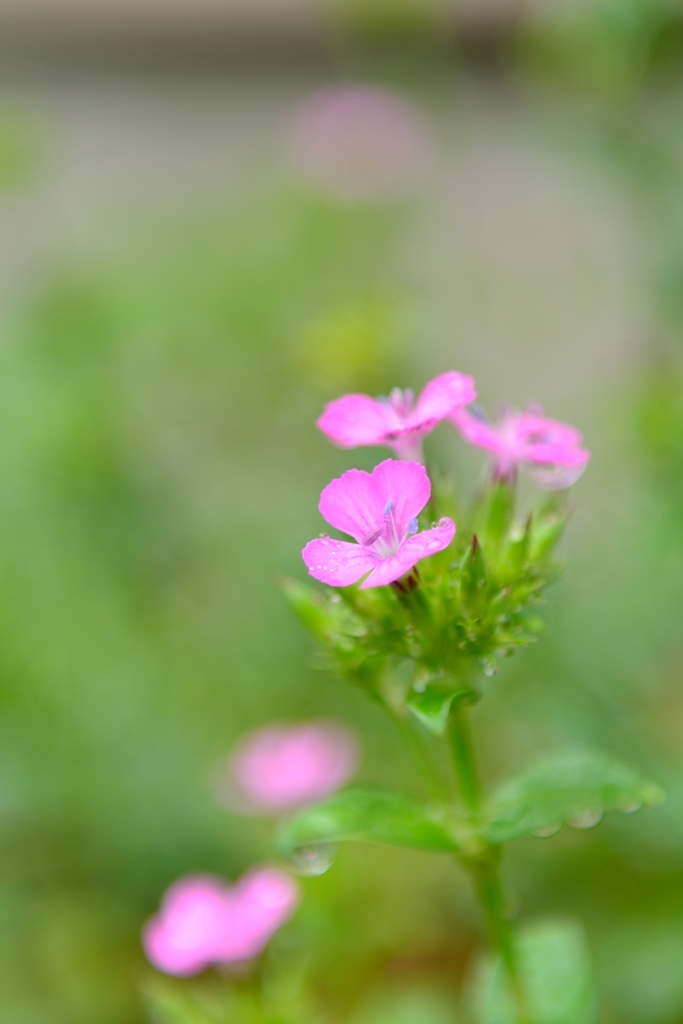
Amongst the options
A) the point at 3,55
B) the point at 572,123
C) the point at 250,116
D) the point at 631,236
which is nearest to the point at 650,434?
the point at 572,123

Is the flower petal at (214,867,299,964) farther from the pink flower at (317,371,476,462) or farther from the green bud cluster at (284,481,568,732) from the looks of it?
the pink flower at (317,371,476,462)

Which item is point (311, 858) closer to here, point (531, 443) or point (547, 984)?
point (547, 984)

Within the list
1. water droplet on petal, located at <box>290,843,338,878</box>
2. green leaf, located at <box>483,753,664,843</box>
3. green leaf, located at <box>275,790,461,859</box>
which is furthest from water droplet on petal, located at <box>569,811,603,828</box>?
water droplet on petal, located at <box>290,843,338,878</box>

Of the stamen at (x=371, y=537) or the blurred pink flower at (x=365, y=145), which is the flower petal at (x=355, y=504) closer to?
the stamen at (x=371, y=537)

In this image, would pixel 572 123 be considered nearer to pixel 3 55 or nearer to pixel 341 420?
pixel 341 420

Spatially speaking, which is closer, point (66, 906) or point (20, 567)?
point (66, 906)

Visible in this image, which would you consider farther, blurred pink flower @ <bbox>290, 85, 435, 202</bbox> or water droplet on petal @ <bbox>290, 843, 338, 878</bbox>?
blurred pink flower @ <bbox>290, 85, 435, 202</bbox>

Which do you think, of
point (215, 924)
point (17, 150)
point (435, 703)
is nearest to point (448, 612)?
point (435, 703)
